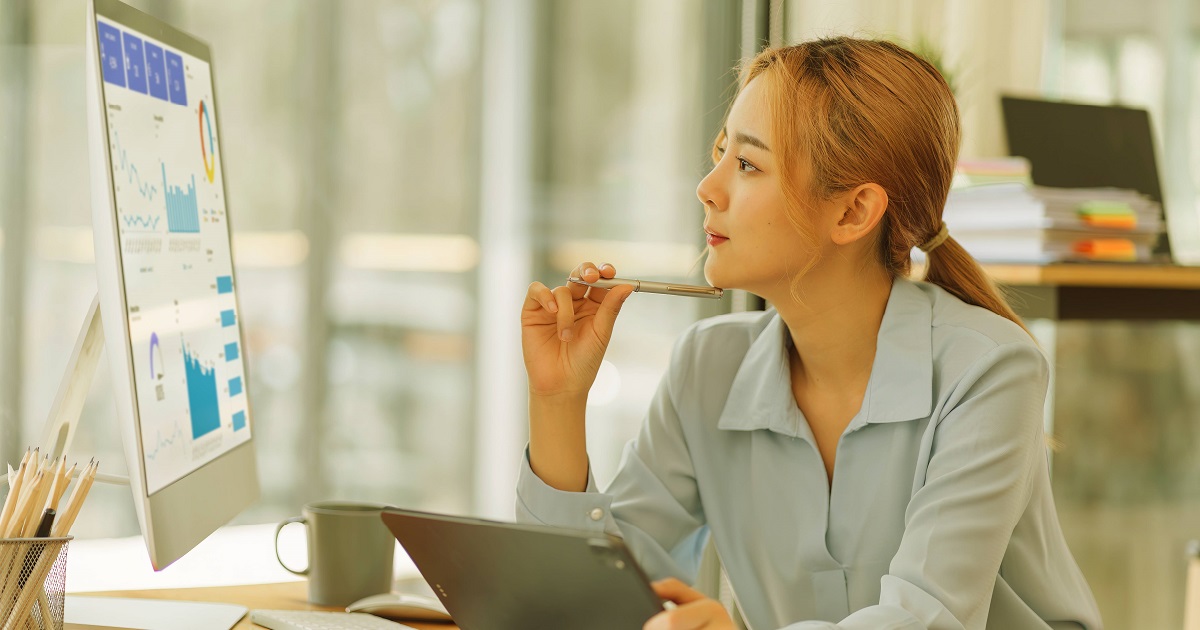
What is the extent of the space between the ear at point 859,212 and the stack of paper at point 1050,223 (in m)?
0.67

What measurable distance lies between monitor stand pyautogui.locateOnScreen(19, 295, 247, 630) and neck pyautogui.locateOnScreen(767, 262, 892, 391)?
0.69 m

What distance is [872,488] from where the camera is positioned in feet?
3.94

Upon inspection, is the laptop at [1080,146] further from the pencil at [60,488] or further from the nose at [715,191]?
the pencil at [60,488]

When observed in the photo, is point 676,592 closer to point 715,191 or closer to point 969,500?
point 969,500

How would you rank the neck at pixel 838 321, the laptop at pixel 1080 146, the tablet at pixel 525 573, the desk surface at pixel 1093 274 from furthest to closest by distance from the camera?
the laptop at pixel 1080 146 < the desk surface at pixel 1093 274 < the neck at pixel 838 321 < the tablet at pixel 525 573

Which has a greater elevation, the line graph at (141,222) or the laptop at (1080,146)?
the laptop at (1080,146)

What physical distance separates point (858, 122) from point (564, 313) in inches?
15.2

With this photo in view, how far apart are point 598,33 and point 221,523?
1.97m

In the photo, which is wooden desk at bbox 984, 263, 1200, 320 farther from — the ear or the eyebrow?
the eyebrow

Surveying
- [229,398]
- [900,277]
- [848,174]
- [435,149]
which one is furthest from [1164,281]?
[435,149]

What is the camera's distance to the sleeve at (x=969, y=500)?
99 centimetres

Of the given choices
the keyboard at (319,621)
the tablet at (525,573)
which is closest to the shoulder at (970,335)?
the tablet at (525,573)

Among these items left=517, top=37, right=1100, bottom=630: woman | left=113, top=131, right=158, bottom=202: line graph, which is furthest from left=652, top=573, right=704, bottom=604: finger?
left=113, top=131, right=158, bottom=202: line graph

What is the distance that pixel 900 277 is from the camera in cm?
132
